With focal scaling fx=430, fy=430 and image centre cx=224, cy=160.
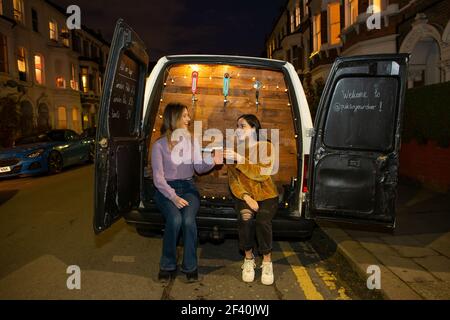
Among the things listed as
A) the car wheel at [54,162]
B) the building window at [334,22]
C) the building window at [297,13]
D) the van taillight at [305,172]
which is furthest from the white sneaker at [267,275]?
the building window at [297,13]

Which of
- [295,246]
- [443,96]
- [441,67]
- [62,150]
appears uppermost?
[441,67]

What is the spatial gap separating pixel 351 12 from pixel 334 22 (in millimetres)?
3284

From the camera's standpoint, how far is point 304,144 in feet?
14.6

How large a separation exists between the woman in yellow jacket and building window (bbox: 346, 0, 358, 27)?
13.9m

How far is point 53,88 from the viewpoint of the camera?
30.8m

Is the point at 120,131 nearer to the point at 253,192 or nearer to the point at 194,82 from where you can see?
the point at 253,192

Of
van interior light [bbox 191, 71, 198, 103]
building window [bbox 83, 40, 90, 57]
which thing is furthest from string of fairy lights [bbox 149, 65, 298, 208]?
building window [bbox 83, 40, 90, 57]

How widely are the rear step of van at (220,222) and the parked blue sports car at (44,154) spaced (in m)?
8.34

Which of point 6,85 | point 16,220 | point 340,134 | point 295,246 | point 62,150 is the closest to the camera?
point 340,134

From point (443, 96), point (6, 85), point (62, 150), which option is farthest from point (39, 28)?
point (443, 96)

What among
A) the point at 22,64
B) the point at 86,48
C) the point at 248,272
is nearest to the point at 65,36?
the point at 86,48

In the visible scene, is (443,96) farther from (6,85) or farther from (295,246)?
(6,85)

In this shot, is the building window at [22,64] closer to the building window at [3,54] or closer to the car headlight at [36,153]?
the building window at [3,54]
